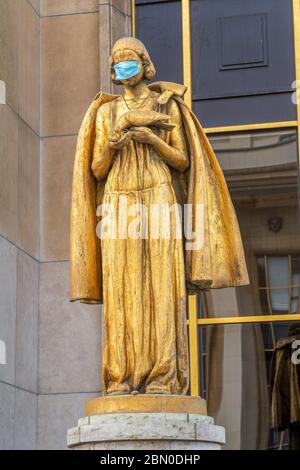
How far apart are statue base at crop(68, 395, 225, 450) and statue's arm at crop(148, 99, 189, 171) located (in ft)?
5.79

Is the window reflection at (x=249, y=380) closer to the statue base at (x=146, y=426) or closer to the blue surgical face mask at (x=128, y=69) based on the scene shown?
the statue base at (x=146, y=426)

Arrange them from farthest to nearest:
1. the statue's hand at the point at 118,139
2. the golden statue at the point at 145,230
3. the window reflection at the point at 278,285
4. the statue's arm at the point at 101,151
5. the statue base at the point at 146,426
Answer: the window reflection at the point at 278,285 < the statue's arm at the point at 101,151 < the statue's hand at the point at 118,139 < the golden statue at the point at 145,230 < the statue base at the point at 146,426

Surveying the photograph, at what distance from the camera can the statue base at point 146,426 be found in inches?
268

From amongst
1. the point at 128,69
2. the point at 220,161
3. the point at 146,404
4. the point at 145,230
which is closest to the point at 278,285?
the point at 220,161

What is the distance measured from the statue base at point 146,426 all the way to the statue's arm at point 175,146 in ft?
5.79

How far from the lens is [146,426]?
6824mm

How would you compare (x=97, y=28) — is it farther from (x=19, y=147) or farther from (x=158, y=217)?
(x=158, y=217)

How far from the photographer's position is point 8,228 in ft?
36.4

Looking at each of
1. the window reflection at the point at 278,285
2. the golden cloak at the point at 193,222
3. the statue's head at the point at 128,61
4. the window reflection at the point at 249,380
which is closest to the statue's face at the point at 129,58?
the statue's head at the point at 128,61

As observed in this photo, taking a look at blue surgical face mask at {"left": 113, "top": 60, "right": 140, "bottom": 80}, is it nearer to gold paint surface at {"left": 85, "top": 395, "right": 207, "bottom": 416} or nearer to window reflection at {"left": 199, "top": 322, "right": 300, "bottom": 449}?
gold paint surface at {"left": 85, "top": 395, "right": 207, "bottom": 416}

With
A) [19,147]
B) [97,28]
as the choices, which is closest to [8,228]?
[19,147]

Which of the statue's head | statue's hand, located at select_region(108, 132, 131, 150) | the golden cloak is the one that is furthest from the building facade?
statue's hand, located at select_region(108, 132, 131, 150)
